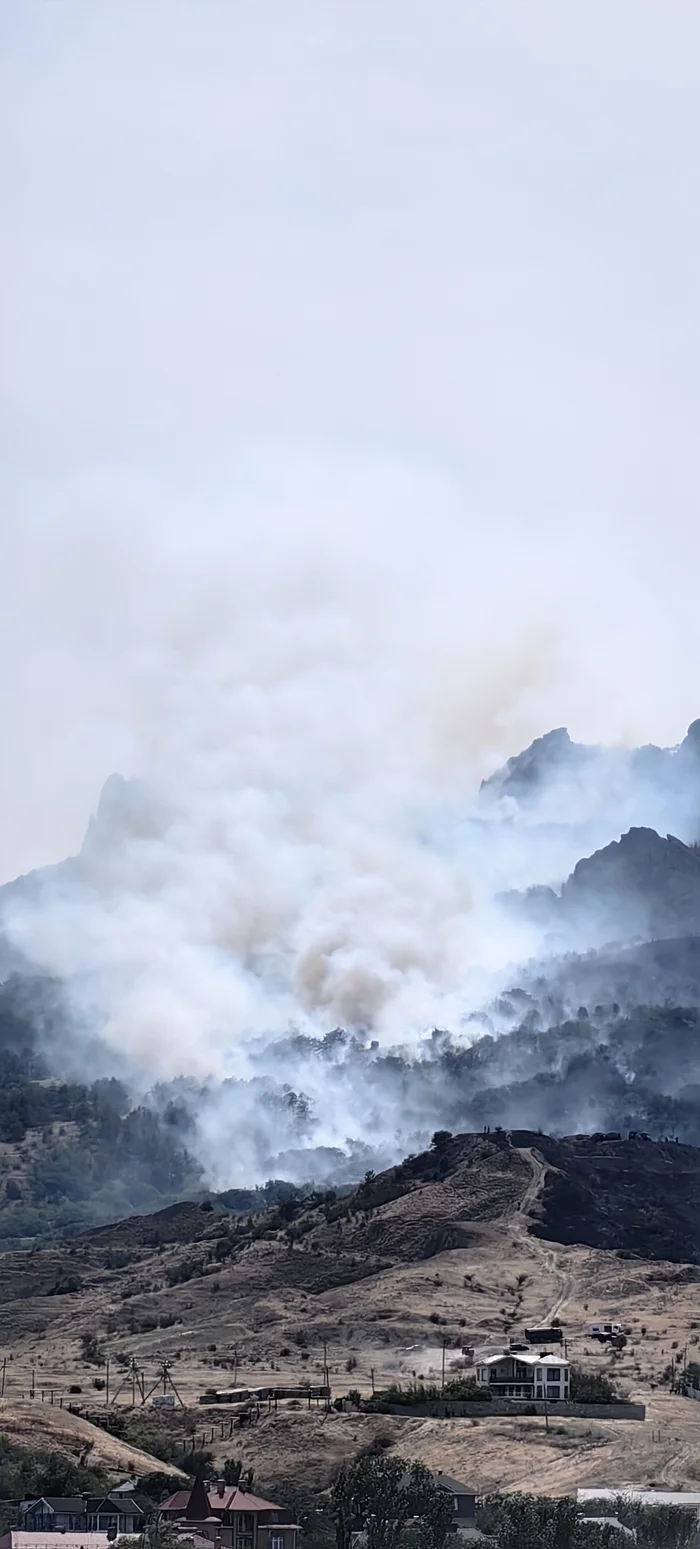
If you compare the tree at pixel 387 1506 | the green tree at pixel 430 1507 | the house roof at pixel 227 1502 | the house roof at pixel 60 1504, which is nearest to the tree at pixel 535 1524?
the green tree at pixel 430 1507

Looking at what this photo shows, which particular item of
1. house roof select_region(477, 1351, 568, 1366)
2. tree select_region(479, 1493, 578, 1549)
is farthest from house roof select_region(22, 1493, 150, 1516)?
house roof select_region(477, 1351, 568, 1366)

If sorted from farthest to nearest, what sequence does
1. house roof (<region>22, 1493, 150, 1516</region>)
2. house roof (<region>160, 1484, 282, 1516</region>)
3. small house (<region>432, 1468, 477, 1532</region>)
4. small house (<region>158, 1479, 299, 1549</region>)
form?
small house (<region>432, 1468, 477, 1532</region>), house roof (<region>160, 1484, 282, 1516</region>), small house (<region>158, 1479, 299, 1549</region>), house roof (<region>22, 1493, 150, 1516</region>)

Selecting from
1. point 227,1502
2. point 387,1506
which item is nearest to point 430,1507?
point 387,1506

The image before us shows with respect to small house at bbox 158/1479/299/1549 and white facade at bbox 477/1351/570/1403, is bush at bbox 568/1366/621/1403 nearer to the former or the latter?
white facade at bbox 477/1351/570/1403

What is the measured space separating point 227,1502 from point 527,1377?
4558cm

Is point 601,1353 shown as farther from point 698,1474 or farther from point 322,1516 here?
point 322,1516

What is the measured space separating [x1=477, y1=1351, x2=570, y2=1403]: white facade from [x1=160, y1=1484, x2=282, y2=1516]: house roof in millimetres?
38132

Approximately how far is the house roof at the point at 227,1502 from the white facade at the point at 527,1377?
125 ft

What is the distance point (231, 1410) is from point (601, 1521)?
53.6m

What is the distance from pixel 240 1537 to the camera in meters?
129

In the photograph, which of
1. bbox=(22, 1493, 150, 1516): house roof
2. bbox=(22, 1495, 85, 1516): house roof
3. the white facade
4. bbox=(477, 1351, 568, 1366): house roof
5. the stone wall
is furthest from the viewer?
bbox=(477, 1351, 568, 1366): house roof

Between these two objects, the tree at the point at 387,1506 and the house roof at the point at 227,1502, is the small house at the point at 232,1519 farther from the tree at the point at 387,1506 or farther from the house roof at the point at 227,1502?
the tree at the point at 387,1506

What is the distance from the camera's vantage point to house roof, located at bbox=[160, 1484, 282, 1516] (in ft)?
432

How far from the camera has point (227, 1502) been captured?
437 ft
